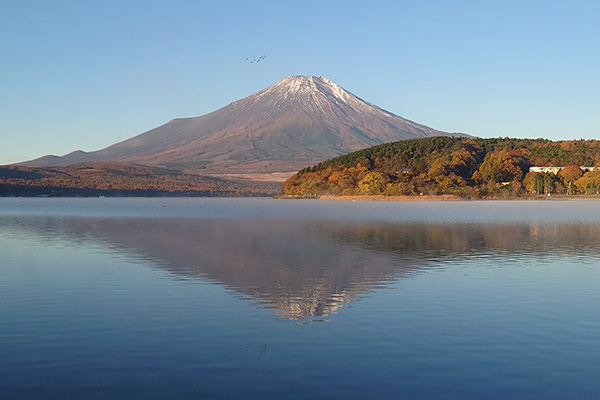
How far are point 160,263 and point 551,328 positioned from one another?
1861 cm

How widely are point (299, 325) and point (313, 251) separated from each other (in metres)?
20.1

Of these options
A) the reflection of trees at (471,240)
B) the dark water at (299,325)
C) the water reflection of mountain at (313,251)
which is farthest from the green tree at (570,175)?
the dark water at (299,325)

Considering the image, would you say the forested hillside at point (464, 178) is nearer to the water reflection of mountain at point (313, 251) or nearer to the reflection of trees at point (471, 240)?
the reflection of trees at point (471, 240)

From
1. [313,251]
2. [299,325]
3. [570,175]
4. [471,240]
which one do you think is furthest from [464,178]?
[299,325]

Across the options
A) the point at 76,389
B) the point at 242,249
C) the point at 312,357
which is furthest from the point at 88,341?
the point at 242,249

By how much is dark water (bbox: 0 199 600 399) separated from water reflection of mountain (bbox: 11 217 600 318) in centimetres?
19

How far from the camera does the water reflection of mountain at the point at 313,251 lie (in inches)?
936

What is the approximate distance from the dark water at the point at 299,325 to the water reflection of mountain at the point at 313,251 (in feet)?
0.64

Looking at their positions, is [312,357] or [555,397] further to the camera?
[312,357]

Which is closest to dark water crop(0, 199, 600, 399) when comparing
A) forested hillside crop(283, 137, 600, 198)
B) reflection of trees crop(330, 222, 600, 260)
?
reflection of trees crop(330, 222, 600, 260)

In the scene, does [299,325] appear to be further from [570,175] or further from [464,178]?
[570,175]

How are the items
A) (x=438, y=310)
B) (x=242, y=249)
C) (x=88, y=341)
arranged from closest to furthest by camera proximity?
(x=88, y=341) → (x=438, y=310) → (x=242, y=249)

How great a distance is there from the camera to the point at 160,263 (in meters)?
31.6

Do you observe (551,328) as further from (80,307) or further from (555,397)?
(80,307)
